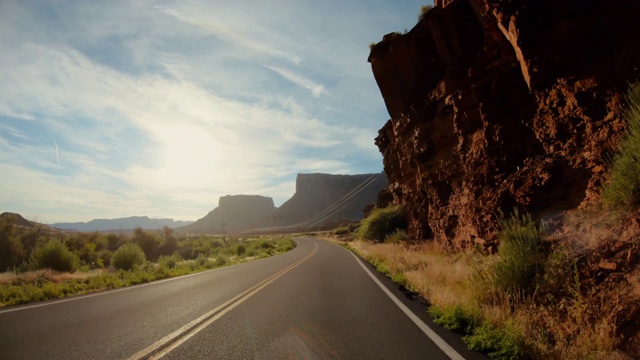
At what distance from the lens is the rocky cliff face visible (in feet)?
27.9

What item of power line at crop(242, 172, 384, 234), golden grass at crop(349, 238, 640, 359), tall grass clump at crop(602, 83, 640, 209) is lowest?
golden grass at crop(349, 238, 640, 359)

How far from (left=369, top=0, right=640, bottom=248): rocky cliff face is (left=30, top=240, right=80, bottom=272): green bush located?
2036 centimetres

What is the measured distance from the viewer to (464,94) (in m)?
15.1

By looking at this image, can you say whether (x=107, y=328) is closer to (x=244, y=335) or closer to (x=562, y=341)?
(x=244, y=335)

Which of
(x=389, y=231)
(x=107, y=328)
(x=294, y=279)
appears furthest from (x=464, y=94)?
(x=389, y=231)

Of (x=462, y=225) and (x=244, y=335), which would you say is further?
(x=462, y=225)

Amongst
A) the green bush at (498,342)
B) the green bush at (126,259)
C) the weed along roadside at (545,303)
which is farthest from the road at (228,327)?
the green bush at (126,259)

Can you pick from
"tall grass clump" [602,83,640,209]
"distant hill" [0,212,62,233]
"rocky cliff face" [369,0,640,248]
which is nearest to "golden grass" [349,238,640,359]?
"tall grass clump" [602,83,640,209]

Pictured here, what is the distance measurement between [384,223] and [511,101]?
70.9 feet

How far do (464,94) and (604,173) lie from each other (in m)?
8.21

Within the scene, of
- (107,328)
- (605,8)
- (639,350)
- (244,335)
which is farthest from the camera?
(605,8)

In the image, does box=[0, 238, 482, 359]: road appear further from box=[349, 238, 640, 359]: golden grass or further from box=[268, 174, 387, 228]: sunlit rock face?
box=[268, 174, 387, 228]: sunlit rock face

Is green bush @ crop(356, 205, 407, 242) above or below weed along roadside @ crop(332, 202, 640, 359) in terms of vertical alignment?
above

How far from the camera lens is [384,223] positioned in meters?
32.9
